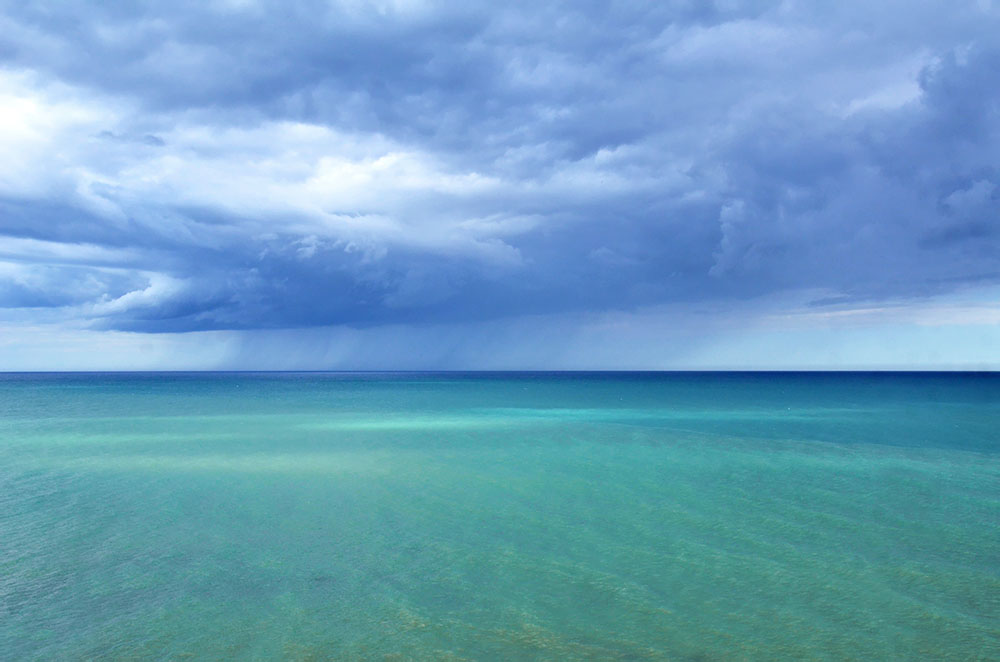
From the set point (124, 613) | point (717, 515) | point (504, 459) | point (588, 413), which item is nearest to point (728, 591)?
point (717, 515)

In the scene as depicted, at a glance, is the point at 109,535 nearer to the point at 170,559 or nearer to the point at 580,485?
the point at 170,559

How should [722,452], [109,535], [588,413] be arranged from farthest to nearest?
[588,413] < [722,452] < [109,535]

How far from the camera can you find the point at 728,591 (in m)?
10.4

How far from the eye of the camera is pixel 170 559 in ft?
40.2

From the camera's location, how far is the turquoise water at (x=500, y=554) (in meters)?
8.73

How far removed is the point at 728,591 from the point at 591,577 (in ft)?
6.55

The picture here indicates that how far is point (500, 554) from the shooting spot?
12531 millimetres

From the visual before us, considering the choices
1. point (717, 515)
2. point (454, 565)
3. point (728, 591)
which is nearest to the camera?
point (728, 591)

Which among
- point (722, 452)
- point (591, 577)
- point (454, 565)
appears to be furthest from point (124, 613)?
point (722, 452)

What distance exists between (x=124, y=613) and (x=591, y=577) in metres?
6.52

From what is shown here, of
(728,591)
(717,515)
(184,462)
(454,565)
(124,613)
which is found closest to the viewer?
(124,613)

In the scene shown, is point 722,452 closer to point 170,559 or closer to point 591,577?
point 591,577

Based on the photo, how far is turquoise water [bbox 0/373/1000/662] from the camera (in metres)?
8.73

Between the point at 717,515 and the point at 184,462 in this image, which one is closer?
the point at 717,515
